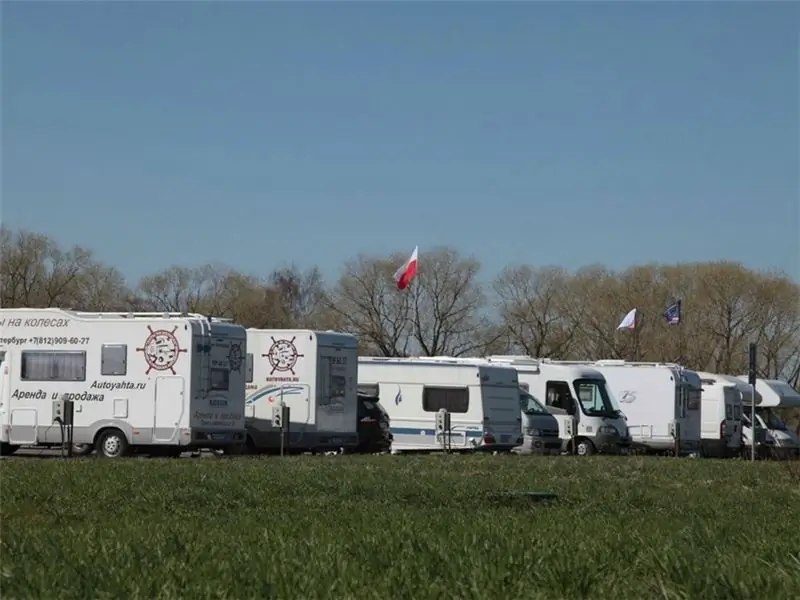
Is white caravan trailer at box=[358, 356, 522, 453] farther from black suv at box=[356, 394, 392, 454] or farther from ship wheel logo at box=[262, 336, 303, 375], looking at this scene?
ship wheel logo at box=[262, 336, 303, 375]

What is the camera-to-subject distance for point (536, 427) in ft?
122

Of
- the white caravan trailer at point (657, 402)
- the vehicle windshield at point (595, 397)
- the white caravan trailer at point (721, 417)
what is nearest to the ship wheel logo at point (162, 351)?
the vehicle windshield at point (595, 397)

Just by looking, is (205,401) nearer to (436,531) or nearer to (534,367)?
(534,367)

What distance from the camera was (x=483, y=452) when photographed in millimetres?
34938

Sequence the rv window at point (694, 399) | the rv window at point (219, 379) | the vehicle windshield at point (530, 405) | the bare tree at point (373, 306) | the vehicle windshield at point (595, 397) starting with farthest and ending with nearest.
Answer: the bare tree at point (373, 306), the rv window at point (694, 399), the vehicle windshield at point (595, 397), the vehicle windshield at point (530, 405), the rv window at point (219, 379)

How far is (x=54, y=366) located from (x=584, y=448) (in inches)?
597

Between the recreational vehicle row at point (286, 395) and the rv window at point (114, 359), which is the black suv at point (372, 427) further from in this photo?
the rv window at point (114, 359)

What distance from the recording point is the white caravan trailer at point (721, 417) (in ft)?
146

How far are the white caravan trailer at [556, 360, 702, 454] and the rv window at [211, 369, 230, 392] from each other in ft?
49.3

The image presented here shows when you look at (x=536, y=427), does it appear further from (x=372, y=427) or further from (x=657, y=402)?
(x=657, y=402)

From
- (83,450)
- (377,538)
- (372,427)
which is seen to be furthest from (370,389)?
(377,538)

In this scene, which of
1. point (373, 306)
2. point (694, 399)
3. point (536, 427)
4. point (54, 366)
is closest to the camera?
point (54, 366)

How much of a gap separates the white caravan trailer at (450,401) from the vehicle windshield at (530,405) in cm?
144

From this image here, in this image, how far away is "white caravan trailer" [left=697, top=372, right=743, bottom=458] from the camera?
44.4 meters
